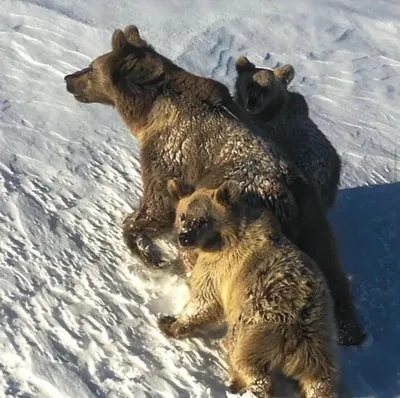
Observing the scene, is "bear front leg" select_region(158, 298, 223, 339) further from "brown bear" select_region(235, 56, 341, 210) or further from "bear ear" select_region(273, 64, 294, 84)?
"bear ear" select_region(273, 64, 294, 84)

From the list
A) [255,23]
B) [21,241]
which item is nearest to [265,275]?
[21,241]

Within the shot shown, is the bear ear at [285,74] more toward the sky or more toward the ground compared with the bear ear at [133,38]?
more toward the ground

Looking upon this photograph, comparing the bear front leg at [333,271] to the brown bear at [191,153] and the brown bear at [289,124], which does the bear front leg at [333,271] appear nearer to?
the brown bear at [191,153]

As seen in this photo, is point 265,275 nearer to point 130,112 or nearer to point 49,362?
point 49,362

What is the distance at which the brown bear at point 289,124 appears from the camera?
30.3ft

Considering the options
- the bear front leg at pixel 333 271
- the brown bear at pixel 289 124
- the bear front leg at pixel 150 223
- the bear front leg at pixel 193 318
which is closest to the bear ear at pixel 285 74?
the brown bear at pixel 289 124

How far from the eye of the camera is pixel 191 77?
885 centimetres

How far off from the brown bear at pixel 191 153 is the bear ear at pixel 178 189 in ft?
0.91

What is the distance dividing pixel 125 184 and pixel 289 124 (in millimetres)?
1997

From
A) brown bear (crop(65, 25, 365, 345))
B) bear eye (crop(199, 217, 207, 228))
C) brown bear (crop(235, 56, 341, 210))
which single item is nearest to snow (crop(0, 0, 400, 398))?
brown bear (crop(65, 25, 365, 345))

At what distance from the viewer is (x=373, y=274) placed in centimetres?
859

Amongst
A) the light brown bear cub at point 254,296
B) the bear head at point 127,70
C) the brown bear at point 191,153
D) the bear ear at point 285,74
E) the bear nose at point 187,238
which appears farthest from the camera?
the bear ear at point 285,74

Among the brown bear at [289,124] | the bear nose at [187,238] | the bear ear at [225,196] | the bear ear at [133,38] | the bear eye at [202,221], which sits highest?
the bear ear at [133,38]

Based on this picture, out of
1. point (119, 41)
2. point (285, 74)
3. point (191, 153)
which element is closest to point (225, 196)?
point (191, 153)
